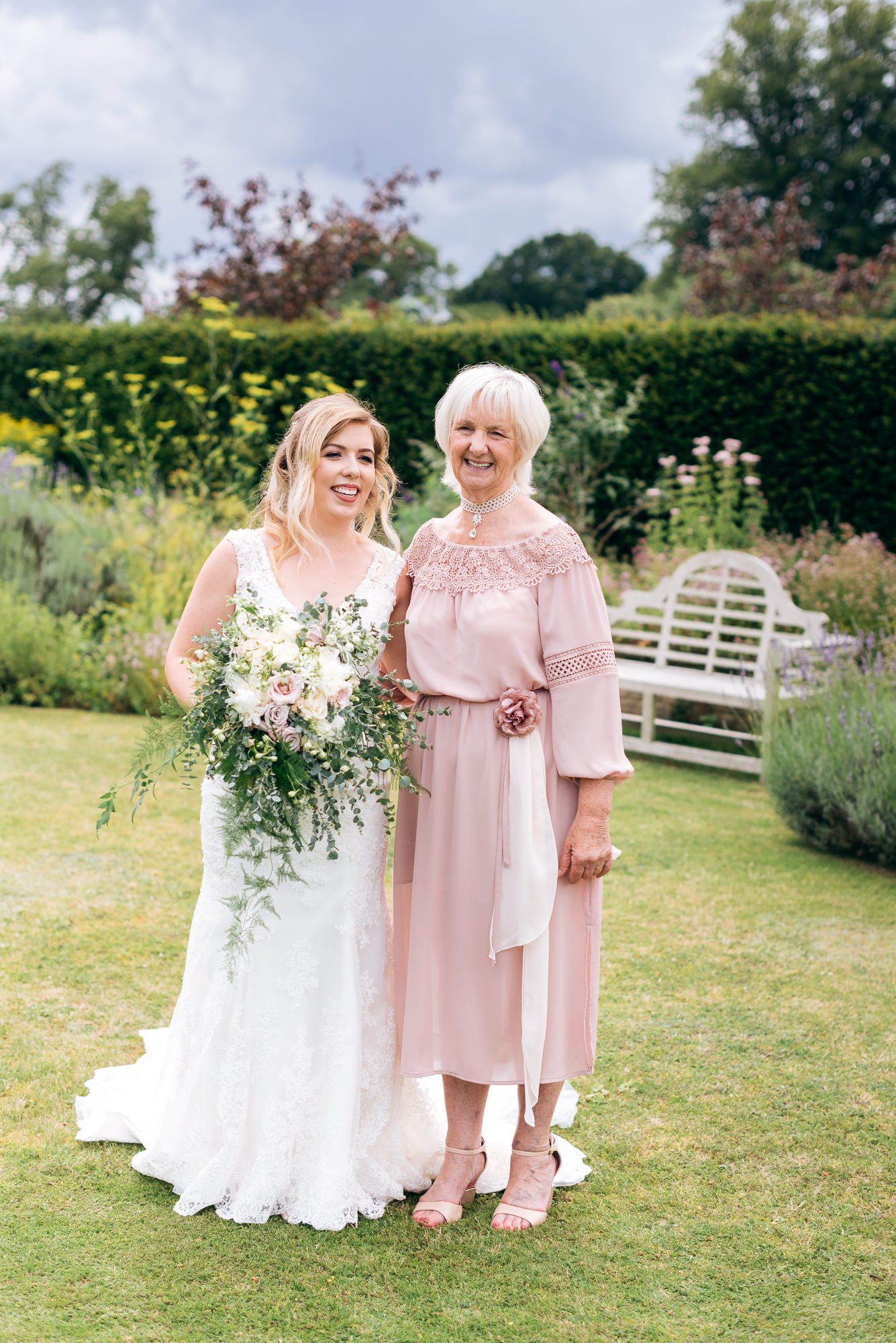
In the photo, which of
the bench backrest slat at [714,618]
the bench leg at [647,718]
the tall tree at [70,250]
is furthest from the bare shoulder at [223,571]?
the tall tree at [70,250]

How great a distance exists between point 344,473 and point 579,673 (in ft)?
2.51

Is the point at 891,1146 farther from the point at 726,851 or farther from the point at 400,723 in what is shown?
the point at 726,851

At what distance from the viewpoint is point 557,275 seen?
40.7m

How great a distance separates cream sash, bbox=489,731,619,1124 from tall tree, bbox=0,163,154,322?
109 feet

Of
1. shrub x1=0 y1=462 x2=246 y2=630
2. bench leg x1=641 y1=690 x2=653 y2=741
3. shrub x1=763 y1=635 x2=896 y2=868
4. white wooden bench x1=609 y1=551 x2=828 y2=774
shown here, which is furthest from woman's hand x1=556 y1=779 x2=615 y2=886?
shrub x1=0 y1=462 x2=246 y2=630

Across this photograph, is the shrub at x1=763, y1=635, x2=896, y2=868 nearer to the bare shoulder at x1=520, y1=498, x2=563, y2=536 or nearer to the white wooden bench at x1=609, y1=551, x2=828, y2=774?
the white wooden bench at x1=609, y1=551, x2=828, y2=774

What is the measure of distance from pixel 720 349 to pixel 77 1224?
9428mm

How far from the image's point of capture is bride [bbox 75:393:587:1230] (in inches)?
104

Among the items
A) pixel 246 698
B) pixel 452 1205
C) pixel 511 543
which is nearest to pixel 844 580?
pixel 511 543

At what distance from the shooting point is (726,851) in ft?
18.2

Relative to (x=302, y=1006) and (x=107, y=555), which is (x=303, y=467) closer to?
(x=302, y=1006)

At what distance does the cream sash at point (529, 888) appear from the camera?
2.57 m

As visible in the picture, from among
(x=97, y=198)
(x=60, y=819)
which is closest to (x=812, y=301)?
(x=60, y=819)

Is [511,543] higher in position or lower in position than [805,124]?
lower
